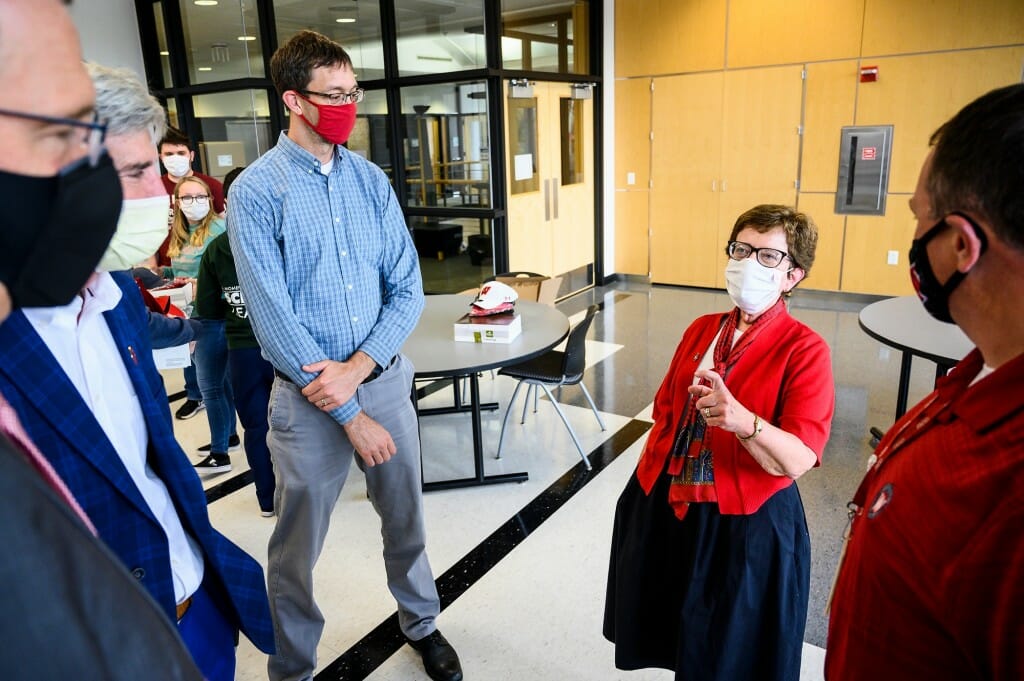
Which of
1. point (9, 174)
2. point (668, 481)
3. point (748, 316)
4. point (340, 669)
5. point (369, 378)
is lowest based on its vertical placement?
point (340, 669)

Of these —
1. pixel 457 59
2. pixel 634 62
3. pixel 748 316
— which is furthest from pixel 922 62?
pixel 748 316

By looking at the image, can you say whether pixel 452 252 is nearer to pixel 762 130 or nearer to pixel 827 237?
pixel 762 130

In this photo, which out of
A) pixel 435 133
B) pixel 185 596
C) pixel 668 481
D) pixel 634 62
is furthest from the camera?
pixel 634 62

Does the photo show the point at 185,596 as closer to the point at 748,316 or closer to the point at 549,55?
the point at 748,316

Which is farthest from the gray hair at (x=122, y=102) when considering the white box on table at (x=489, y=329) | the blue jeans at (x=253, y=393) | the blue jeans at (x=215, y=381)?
the blue jeans at (x=215, y=381)

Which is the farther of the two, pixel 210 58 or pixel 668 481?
pixel 210 58

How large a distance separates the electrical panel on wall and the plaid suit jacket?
7.06m

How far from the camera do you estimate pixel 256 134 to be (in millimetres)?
7004

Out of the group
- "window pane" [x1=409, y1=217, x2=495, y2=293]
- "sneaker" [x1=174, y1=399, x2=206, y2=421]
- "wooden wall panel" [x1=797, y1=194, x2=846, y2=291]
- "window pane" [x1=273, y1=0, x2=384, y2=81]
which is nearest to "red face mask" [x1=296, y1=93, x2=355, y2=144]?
"sneaker" [x1=174, y1=399, x2=206, y2=421]

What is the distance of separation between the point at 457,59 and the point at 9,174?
21.2ft

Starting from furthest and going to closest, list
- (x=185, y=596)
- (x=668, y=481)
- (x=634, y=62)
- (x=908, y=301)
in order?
(x=634, y=62) < (x=908, y=301) < (x=668, y=481) < (x=185, y=596)

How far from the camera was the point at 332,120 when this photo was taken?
1.96 metres

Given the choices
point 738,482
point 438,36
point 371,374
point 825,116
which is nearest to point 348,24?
point 438,36

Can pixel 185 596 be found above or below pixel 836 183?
below
